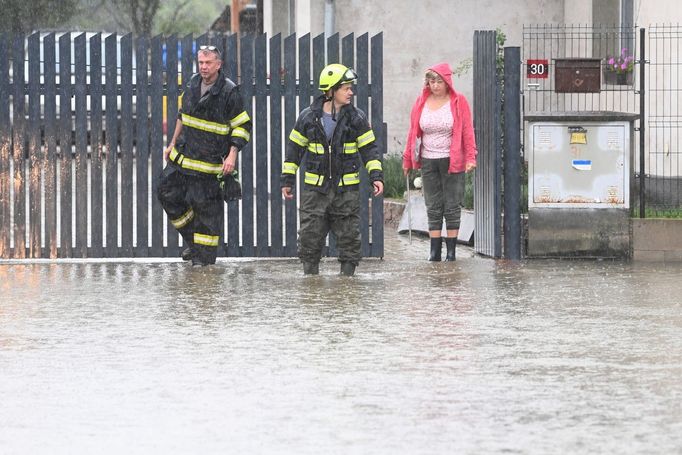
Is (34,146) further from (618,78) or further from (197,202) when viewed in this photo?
(618,78)

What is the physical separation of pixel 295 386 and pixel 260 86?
21.5ft

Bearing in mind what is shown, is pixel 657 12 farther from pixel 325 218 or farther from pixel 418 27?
pixel 418 27

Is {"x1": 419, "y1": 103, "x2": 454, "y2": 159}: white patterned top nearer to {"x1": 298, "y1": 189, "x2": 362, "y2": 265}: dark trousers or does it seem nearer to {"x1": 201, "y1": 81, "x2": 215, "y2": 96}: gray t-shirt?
{"x1": 298, "y1": 189, "x2": 362, "y2": 265}: dark trousers

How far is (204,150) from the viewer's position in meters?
13.0

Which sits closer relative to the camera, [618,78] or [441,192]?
[441,192]

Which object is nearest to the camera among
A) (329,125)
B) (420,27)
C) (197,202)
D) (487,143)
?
(329,125)

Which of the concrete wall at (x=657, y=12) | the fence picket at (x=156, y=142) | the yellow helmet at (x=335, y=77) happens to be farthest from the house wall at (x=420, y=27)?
the yellow helmet at (x=335, y=77)

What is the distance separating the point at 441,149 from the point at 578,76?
1349 millimetres

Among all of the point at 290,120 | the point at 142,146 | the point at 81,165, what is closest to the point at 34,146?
the point at 81,165

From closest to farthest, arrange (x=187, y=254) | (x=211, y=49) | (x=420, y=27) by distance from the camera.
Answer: (x=211, y=49) < (x=187, y=254) < (x=420, y=27)

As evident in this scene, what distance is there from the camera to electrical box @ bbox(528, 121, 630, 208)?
13.9m

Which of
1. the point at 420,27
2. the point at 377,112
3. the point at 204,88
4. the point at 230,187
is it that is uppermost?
the point at 420,27

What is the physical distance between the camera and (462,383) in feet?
24.9

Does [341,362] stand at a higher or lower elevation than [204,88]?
lower
